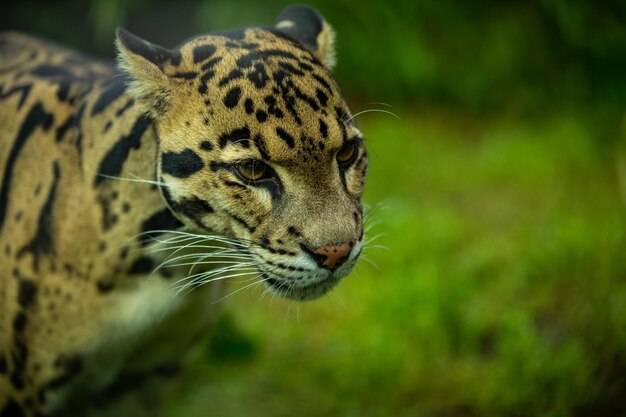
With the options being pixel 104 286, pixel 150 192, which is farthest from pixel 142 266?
pixel 150 192

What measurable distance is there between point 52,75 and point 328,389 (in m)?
2.92

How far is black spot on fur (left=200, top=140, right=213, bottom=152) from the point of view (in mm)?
3736

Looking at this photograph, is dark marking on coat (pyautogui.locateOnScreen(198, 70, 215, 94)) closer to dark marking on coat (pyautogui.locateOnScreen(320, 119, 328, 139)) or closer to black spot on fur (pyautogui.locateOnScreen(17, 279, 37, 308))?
dark marking on coat (pyautogui.locateOnScreen(320, 119, 328, 139))

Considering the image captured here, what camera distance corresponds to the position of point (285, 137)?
3.61 meters

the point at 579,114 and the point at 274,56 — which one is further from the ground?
the point at 579,114

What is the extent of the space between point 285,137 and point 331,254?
561 millimetres

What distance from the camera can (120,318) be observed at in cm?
434

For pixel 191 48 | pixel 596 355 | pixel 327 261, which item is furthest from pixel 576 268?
pixel 191 48

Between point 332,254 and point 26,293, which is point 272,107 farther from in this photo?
point 26,293

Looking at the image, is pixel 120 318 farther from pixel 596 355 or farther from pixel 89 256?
pixel 596 355

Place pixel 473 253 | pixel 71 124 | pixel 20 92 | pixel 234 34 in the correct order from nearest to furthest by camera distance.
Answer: pixel 234 34 → pixel 71 124 → pixel 20 92 → pixel 473 253

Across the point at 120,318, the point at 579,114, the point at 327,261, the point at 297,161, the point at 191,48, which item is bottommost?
the point at 120,318

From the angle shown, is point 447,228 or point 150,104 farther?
point 447,228

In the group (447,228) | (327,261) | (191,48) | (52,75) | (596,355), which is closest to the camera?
(327,261)
